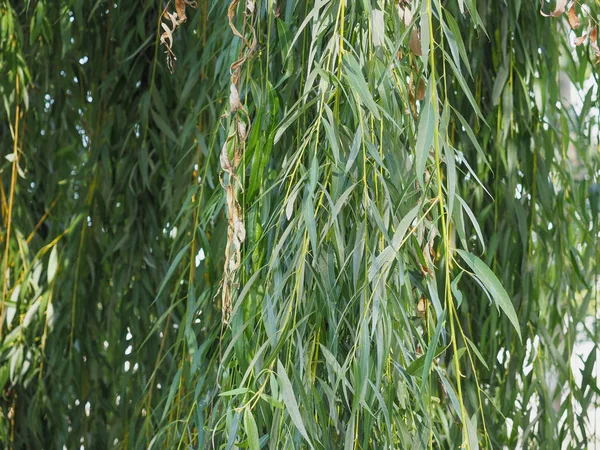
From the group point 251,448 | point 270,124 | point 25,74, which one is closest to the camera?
point 251,448

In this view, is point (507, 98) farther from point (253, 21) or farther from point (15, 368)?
point (15, 368)

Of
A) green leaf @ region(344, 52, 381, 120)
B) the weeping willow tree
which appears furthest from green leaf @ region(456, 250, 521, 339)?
green leaf @ region(344, 52, 381, 120)

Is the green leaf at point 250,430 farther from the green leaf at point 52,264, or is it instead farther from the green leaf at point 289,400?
the green leaf at point 52,264

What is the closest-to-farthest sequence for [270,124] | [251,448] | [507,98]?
1. [251,448]
2. [270,124]
3. [507,98]

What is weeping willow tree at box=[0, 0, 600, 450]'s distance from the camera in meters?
0.81

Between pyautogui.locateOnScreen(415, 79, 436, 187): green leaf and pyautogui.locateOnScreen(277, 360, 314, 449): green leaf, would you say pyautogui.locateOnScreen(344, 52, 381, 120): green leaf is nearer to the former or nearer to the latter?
pyautogui.locateOnScreen(415, 79, 436, 187): green leaf

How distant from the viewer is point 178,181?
1518 millimetres

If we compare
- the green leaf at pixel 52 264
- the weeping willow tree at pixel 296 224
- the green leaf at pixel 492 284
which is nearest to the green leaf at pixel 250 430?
the weeping willow tree at pixel 296 224

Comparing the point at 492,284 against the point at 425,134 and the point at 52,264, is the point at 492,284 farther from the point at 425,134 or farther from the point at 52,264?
the point at 52,264

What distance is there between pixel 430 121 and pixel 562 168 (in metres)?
0.83

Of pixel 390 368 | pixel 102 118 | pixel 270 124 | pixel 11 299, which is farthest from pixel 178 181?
pixel 390 368

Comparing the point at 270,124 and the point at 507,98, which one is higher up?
the point at 507,98

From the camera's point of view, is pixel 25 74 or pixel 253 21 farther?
pixel 25 74

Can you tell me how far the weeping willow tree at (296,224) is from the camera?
812mm
